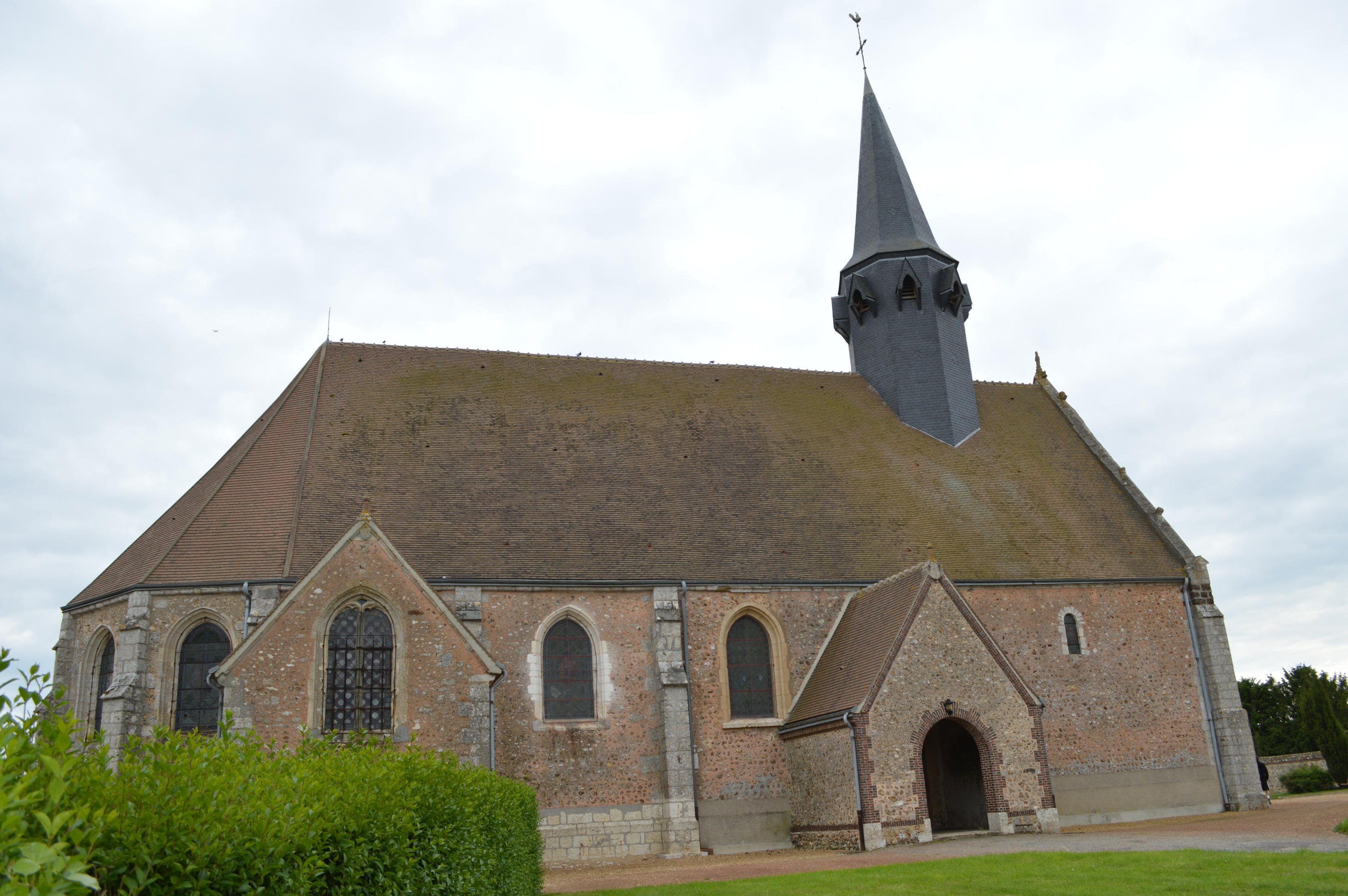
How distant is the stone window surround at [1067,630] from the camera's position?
2123cm

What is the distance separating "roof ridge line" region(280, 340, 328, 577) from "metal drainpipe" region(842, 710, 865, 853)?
397 inches

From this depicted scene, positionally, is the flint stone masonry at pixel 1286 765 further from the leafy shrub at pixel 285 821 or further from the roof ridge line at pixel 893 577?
the leafy shrub at pixel 285 821

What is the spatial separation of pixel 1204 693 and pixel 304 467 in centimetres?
1983

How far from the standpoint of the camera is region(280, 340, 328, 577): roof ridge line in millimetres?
17812

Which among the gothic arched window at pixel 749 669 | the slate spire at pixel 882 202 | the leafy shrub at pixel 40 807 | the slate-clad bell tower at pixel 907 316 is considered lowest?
the leafy shrub at pixel 40 807

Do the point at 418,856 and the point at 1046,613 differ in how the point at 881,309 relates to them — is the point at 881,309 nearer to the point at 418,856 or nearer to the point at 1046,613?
the point at 1046,613

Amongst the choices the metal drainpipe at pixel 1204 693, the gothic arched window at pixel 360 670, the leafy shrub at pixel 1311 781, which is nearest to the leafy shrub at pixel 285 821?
the gothic arched window at pixel 360 670

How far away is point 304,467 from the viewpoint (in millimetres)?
19469

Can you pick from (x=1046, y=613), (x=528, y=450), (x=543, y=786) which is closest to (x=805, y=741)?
(x=543, y=786)

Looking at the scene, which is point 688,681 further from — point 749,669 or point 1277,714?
point 1277,714

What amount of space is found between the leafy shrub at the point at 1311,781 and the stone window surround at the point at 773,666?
18743mm

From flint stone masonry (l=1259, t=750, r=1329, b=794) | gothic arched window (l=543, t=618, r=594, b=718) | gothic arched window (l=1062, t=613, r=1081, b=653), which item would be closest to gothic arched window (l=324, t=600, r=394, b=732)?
gothic arched window (l=543, t=618, r=594, b=718)

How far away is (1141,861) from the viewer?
39.9 ft

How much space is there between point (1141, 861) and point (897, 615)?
6.33 m
